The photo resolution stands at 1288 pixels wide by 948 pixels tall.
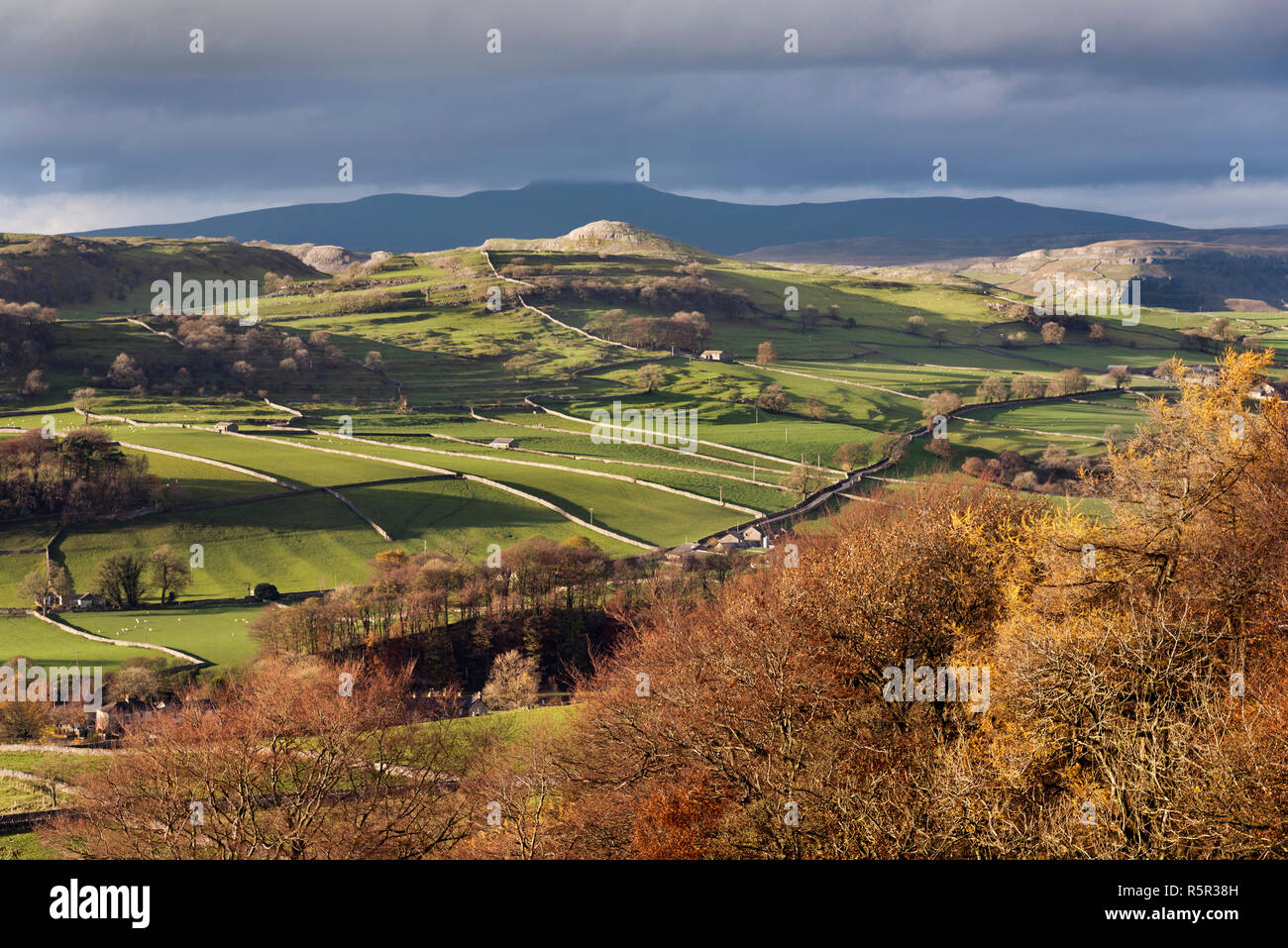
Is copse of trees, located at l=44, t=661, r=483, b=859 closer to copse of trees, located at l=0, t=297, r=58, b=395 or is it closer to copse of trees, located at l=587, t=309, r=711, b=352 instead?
copse of trees, located at l=0, t=297, r=58, b=395

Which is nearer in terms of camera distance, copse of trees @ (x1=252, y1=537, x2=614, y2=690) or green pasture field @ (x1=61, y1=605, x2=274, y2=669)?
green pasture field @ (x1=61, y1=605, x2=274, y2=669)

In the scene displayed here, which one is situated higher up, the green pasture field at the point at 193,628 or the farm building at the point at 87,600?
the farm building at the point at 87,600

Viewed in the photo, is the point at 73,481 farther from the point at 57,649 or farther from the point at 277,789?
the point at 277,789

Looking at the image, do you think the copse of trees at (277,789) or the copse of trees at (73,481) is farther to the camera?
the copse of trees at (73,481)

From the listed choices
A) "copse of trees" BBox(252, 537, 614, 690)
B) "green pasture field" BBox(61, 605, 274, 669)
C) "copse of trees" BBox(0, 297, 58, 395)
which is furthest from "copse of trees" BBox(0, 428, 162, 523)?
"copse of trees" BBox(0, 297, 58, 395)

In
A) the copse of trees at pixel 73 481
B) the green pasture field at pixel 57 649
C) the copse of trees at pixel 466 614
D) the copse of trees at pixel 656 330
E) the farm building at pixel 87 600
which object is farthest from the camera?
the copse of trees at pixel 656 330

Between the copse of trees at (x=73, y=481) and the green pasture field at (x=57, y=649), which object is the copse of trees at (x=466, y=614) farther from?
the copse of trees at (x=73, y=481)

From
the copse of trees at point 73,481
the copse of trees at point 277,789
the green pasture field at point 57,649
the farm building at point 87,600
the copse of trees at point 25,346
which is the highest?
the copse of trees at point 25,346


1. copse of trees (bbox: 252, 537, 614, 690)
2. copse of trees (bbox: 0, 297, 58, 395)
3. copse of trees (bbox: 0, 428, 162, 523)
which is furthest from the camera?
copse of trees (bbox: 0, 297, 58, 395)

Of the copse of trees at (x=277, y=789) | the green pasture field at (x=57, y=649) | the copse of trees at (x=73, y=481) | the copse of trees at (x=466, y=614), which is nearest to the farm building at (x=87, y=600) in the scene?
the green pasture field at (x=57, y=649)
